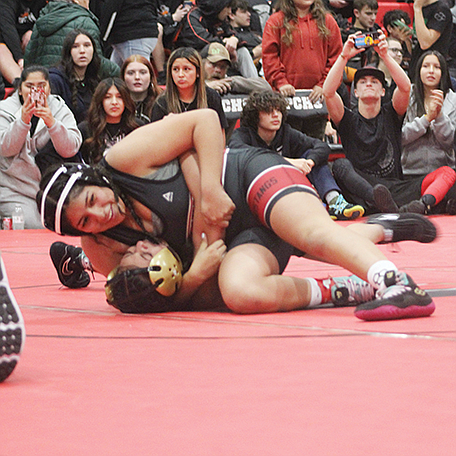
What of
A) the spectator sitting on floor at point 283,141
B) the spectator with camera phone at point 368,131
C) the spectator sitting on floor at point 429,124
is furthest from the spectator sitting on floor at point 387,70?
the spectator sitting on floor at point 283,141

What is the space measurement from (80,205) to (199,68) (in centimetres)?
340

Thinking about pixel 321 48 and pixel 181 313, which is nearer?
pixel 181 313

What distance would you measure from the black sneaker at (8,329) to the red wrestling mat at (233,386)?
2.3 inches

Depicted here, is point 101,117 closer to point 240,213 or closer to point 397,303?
point 240,213

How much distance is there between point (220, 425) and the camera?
108cm

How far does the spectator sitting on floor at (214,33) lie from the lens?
7.29 m

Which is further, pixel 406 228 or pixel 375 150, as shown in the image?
pixel 375 150

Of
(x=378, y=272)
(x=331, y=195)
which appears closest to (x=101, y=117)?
(x=331, y=195)

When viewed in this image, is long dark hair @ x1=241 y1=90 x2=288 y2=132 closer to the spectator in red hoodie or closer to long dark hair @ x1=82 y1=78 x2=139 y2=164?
long dark hair @ x1=82 y1=78 x2=139 y2=164

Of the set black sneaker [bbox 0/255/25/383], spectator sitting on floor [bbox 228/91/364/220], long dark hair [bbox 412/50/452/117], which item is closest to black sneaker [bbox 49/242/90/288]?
black sneaker [bbox 0/255/25/383]

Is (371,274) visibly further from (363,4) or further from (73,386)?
(363,4)

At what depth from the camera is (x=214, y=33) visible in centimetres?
766

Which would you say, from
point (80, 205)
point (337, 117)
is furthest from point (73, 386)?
point (337, 117)

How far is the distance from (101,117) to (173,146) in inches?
123
